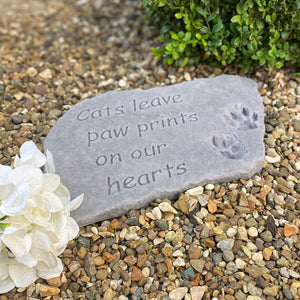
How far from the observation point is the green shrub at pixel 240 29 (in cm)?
278

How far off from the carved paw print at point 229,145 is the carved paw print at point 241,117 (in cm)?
13

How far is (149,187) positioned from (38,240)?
666 mm

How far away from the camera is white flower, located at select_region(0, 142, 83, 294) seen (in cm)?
176

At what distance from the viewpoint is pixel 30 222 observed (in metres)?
1.79

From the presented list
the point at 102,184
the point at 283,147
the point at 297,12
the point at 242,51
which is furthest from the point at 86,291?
the point at 297,12

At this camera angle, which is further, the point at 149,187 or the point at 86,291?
the point at 149,187

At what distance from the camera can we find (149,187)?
2.29 metres

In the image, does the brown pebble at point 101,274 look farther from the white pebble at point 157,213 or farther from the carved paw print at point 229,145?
the carved paw print at point 229,145

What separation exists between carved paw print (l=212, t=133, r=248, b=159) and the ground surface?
0.15 meters

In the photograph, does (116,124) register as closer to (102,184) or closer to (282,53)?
(102,184)

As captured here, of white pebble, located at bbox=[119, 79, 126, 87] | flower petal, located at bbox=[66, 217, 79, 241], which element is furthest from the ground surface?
flower petal, located at bbox=[66, 217, 79, 241]

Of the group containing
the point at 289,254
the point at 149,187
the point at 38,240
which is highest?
the point at 38,240

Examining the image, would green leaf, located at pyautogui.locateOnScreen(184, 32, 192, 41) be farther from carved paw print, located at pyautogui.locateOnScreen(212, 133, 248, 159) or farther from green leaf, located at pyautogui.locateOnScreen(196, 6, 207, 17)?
carved paw print, located at pyautogui.locateOnScreen(212, 133, 248, 159)

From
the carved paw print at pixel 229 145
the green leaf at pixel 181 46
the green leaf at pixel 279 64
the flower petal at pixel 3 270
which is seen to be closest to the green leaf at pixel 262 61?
the green leaf at pixel 279 64
